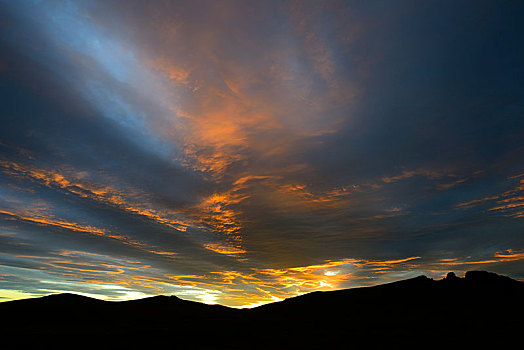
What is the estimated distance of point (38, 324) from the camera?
7931cm

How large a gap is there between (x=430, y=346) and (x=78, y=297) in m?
120

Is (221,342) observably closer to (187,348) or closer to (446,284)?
(187,348)

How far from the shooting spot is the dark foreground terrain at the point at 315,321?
48.0 metres

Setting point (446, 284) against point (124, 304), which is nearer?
point (446, 284)

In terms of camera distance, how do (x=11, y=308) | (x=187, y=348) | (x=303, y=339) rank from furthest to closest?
(x=11, y=308), (x=303, y=339), (x=187, y=348)

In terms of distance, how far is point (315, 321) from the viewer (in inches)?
2825

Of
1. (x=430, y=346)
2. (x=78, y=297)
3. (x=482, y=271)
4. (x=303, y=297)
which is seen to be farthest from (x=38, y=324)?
(x=482, y=271)

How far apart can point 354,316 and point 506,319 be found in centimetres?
3300

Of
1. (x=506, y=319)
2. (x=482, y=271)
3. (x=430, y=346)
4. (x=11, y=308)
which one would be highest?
(x=482, y=271)

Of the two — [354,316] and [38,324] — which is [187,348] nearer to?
[354,316]

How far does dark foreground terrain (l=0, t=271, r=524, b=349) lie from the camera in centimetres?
4800

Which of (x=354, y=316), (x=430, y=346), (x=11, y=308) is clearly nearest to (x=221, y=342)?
(x=430, y=346)

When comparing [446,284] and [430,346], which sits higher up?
[446,284]

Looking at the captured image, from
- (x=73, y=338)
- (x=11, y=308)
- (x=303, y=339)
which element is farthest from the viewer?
(x=11, y=308)
